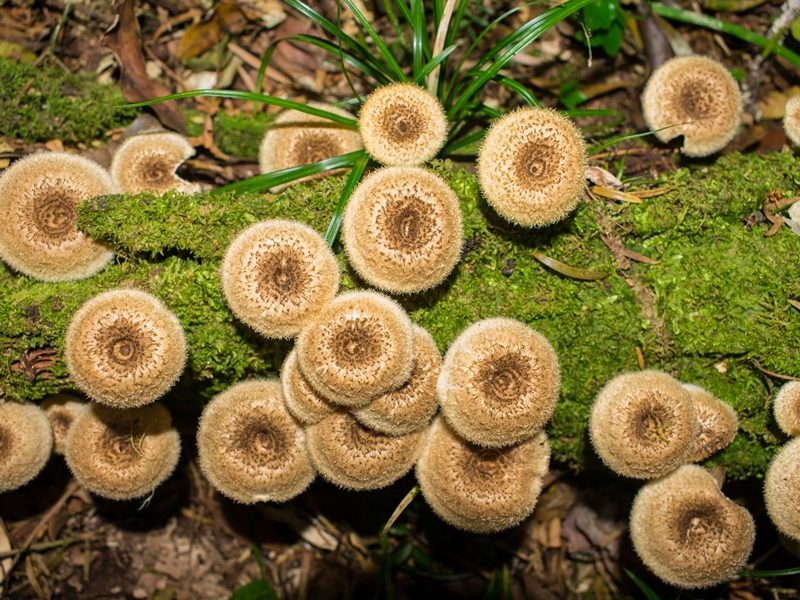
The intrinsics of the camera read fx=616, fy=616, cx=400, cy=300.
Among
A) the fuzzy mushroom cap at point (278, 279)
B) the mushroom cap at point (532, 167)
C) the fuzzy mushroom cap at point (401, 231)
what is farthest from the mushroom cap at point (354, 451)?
the mushroom cap at point (532, 167)

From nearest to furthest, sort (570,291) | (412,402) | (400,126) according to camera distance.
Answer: (412,402) → (400,126) → (570,291)

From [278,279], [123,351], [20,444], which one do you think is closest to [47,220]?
[123,351]

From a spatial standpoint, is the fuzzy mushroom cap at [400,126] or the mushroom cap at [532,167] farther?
the fuzzy mushroom cap at [400,126]

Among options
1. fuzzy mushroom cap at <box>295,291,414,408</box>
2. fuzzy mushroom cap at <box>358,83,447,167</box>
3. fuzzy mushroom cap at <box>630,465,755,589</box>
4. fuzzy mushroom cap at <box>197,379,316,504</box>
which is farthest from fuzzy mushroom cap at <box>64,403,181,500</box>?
fuzzy mushroom cap at <box>630,465,755,589</box>

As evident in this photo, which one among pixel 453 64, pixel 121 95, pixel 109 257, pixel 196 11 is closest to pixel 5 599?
pixel 109 257

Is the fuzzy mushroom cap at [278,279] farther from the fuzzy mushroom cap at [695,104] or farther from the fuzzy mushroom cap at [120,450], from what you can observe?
the fuzzy mushroom cap at [695,104]

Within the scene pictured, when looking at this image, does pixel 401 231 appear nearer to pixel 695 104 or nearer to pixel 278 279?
pixel 278 279
